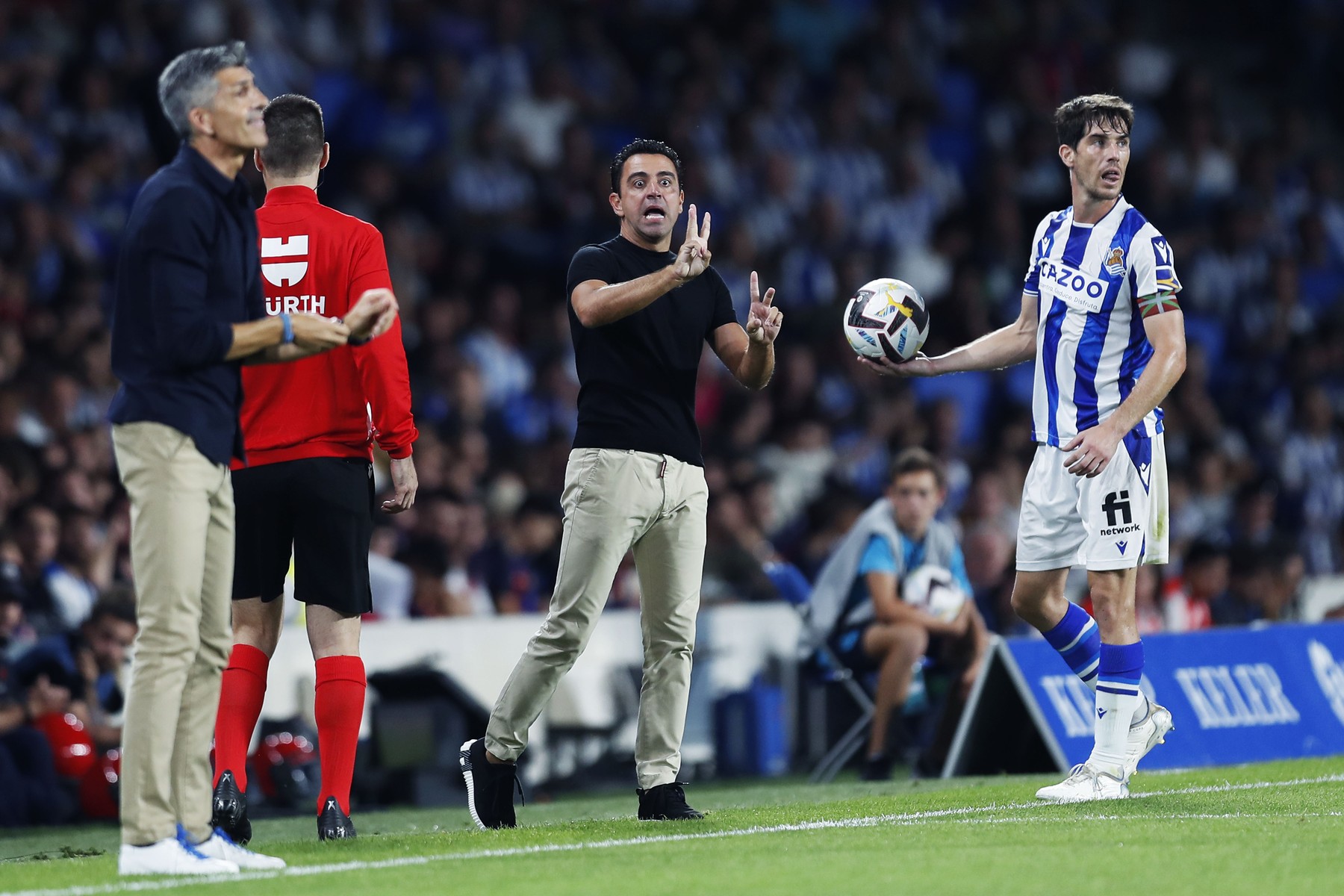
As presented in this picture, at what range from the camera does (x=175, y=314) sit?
5461 millimetres

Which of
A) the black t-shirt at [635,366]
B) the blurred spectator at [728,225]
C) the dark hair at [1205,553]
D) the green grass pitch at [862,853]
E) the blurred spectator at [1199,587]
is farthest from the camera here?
the dark hair at [1205,553]

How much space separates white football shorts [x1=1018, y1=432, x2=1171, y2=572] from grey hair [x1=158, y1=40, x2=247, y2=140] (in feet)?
11.7

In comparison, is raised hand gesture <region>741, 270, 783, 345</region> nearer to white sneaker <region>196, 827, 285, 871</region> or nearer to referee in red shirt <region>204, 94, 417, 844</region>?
referee in red shirt <region>204, 94, 417, 844</region>

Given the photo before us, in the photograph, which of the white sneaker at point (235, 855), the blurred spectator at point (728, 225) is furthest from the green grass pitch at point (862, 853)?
the blurred spectator at point (728, 225)

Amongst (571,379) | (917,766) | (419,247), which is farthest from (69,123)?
(917,766)

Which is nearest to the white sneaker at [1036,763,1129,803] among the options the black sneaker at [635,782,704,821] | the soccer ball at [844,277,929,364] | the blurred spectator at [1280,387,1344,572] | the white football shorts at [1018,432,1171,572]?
the white football shorts at [1018,432,1171,572]

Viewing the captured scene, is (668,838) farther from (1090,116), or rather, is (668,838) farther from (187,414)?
(1090,116)

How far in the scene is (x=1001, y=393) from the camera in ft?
57.1

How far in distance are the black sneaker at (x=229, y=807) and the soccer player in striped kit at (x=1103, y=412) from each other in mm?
3058

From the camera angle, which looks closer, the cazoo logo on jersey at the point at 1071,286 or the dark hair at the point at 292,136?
the dark hair at the point at 292,136

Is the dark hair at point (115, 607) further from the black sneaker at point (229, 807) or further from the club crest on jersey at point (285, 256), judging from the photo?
the club crest on jersey at point (285, 256)

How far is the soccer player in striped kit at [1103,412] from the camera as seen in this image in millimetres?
7352

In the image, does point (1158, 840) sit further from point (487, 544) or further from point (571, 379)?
point (571, 379)

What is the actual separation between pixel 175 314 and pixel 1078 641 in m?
4.13
